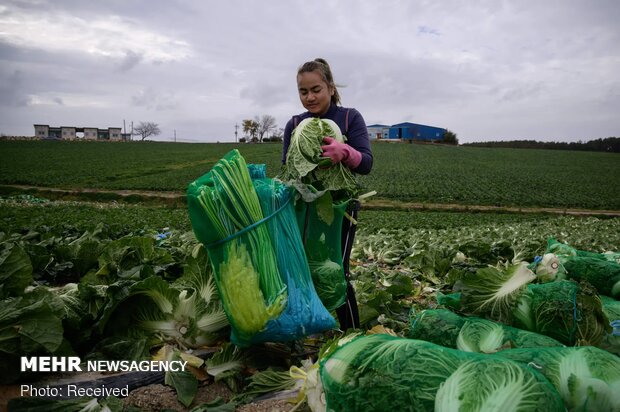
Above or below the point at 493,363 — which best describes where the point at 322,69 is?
above

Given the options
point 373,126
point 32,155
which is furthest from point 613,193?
point 373,126

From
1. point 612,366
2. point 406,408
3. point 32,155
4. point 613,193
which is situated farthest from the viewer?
point 32,155

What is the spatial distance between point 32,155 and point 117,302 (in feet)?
176

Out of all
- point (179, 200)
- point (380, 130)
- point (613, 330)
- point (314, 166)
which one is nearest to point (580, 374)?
point (613, 330)

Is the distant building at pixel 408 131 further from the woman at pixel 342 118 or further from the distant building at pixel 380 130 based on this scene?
the woman at pixel 342 118

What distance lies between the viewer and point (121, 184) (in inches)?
1212

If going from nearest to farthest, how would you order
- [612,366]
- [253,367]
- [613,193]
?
1. [612,366]
2. [253,367]
3. [613,193]

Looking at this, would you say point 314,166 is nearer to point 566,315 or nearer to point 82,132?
point 566,315

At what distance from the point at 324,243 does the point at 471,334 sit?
978mm

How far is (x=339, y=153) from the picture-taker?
8.07 feet

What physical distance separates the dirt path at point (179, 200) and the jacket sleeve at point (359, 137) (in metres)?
23.2

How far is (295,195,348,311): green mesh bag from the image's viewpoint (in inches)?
95.9

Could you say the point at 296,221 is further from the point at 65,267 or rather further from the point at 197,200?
the point at 65,267

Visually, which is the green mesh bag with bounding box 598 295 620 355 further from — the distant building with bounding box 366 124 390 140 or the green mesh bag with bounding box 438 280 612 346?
the distant building with bounding box 366 124 390 140
